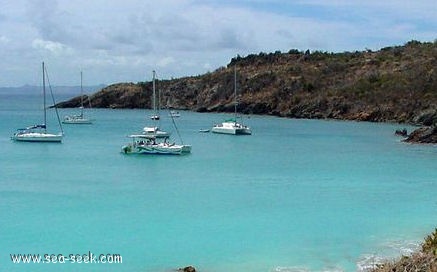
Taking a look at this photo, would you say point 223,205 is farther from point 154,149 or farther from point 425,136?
point 425,136

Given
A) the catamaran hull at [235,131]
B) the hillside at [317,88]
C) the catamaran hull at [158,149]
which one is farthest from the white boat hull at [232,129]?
the hillside at [317,88]

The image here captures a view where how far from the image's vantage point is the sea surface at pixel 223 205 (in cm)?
2155

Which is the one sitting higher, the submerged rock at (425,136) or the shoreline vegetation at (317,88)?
the shoreline vegetation at (317,88)

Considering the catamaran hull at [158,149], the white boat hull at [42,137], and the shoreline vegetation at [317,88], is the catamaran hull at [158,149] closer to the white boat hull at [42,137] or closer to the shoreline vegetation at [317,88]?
the white boat hull at [42,137]

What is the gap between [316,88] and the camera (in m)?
104

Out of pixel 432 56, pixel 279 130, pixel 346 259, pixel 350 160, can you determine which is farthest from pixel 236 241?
pixel 432 56

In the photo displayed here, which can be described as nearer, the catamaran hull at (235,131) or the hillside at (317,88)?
the catamaran hull at (235,131)

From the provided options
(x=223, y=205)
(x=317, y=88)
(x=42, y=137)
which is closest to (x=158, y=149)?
(x=42, y=137)

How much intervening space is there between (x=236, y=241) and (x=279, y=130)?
178 feet

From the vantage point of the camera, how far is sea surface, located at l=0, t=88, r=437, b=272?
21547 millimetres

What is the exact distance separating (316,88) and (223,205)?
75763 millimetres

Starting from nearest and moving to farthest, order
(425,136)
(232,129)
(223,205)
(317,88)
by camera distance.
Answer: (223,205), (425,136), (232,129), (317,88)

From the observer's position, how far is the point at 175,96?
432 feet

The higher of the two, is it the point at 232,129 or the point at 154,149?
the point at 232,129
